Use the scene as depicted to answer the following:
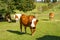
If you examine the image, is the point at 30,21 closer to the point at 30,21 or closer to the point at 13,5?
the point at 30,21

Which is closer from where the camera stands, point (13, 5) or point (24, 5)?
point (13, 5)

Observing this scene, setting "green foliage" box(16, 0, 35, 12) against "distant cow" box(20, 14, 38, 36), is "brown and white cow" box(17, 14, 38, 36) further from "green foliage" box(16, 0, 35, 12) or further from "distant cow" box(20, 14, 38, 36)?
"green foliage" box(16, 0, 35, 12)

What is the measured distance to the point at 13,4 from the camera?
26.1 metres

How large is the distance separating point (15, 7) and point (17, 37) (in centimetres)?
1021

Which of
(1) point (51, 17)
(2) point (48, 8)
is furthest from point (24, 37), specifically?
(2) point (48, 8)

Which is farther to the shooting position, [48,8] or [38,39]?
[48,8]

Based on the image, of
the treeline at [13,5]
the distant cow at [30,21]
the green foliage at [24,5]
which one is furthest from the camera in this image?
the green foliage at [24,5]

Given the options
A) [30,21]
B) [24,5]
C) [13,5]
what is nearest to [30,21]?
[30,21]

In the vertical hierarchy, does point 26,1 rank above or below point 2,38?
above

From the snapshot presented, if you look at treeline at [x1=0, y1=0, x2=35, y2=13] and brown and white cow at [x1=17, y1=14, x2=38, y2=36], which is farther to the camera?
treeline at [x1=0, y1=0, x2=35, y2=13]

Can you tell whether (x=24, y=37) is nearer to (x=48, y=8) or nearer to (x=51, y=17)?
(x=51, y=17)

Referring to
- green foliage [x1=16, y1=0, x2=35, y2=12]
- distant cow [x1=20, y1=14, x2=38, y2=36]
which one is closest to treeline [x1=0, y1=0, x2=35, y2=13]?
green foliage [x1=16, y1=0, x2=35, y2=12]

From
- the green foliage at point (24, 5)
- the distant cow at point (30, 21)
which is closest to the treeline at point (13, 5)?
the green foliage at point (24, 5)

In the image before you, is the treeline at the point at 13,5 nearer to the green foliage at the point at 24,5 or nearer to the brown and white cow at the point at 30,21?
the green foliage at the point at 24,5
